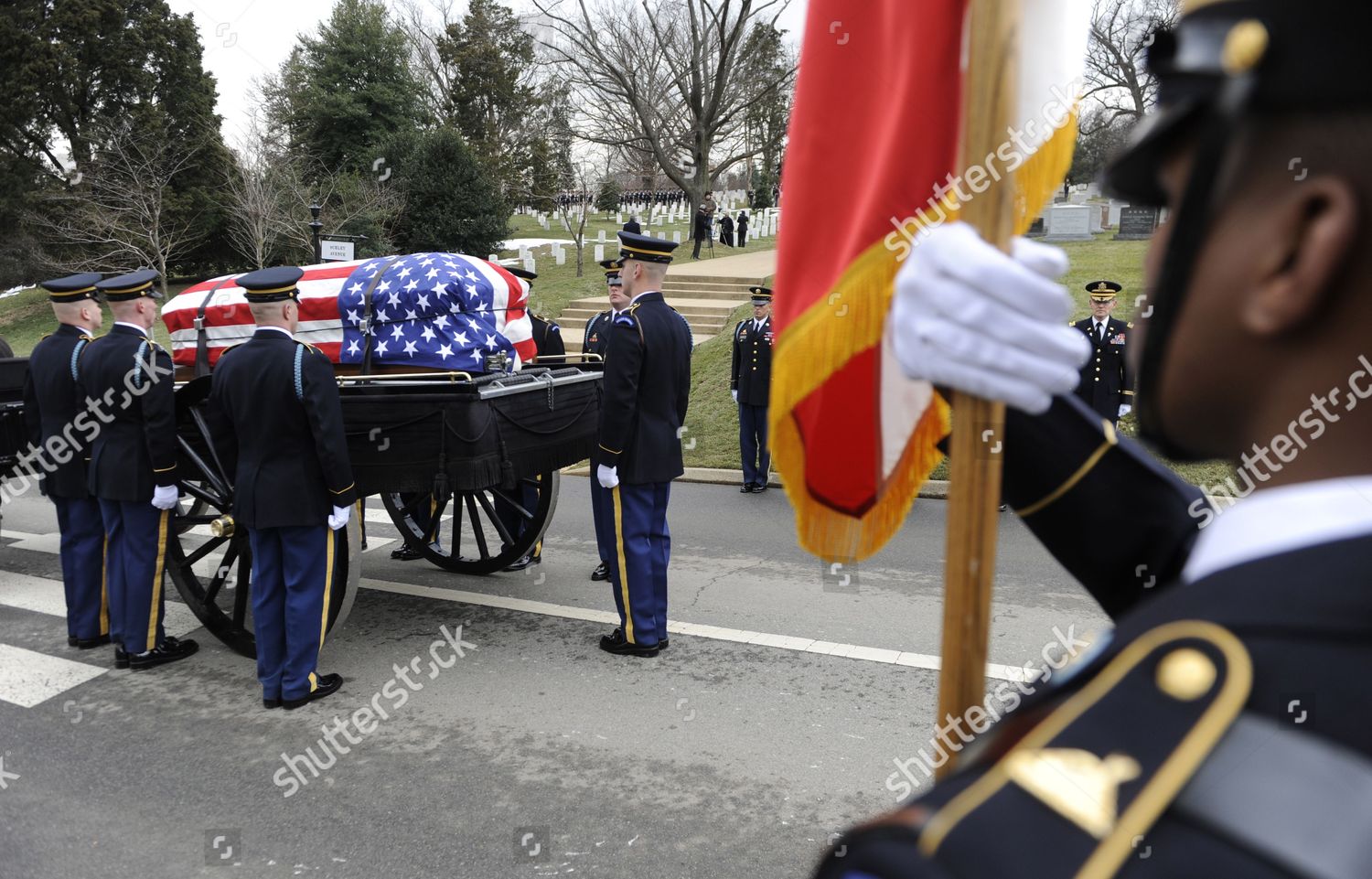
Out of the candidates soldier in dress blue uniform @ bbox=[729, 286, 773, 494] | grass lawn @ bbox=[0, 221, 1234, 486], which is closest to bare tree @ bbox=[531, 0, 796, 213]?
grass lawn @ bbox=[0, 221, 1234, 486]

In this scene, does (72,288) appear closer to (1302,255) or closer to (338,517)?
(338,517)

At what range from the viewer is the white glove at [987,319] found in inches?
44.3

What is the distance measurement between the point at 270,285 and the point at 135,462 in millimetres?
1419

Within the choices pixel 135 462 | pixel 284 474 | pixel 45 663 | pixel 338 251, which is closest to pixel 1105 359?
pixel 338 251

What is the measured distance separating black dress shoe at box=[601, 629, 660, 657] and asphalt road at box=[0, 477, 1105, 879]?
0.26ft

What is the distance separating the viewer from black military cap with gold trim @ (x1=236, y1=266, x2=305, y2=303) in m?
4.44

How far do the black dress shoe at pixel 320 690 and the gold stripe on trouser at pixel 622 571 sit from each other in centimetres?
137

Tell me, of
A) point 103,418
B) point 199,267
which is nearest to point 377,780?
point 103,418

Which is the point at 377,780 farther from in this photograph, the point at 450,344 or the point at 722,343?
the point at 722,343

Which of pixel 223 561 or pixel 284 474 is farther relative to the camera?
pixel 223 561

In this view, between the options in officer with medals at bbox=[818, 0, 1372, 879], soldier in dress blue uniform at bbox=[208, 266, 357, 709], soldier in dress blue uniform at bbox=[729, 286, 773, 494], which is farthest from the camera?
soldier in dress blue uniform at bbox=[729, 286, 773, 494]

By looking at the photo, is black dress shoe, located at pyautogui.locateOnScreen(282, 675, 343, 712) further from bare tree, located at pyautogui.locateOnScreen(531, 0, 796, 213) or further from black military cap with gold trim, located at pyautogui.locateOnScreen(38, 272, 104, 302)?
bare tree, located at pyautogui.locateOnScreen(531, 0, 796, 213)

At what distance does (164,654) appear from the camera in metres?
5.22

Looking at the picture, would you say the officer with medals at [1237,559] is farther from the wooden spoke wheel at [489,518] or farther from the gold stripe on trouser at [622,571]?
the wooden spoke wheel at [489,518]
